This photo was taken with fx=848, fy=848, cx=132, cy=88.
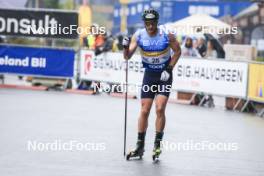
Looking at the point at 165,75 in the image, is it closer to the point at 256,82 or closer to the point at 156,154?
the point at 156,154

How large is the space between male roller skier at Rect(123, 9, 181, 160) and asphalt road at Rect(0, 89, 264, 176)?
48cm

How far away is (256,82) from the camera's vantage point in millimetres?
20141

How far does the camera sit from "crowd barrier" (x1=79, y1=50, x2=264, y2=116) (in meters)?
20.5

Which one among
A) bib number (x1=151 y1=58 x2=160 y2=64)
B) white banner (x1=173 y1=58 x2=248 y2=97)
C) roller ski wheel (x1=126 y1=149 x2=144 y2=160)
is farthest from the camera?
white banner (x1=173 y1=58 x2=248 y2=97)

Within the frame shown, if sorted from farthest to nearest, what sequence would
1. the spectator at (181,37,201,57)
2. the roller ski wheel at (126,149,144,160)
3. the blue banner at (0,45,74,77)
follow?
1. the blue banner at (0,45,74,77)
2. the spectator at (181,37,201,57)
3. the roller ski wheel at (126,149,144,160)

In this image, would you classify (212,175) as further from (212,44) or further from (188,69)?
(212,44)

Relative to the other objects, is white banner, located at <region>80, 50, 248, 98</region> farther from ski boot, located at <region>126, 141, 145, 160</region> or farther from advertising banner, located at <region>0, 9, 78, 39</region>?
ski boot, located at <region>126, 141, 145, 160</region>

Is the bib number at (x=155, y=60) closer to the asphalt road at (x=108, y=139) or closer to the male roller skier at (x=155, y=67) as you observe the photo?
the male roller skier at (x=155, y=67)

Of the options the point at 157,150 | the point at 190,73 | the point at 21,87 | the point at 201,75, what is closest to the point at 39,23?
the point at 21,87

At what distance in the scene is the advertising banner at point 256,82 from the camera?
19.8m

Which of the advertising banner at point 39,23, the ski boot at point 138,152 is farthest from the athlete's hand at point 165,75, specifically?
the advertising banner at point 39,23

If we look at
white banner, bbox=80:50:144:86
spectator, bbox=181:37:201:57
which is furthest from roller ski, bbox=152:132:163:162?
spectator, bbox=181:37:201:57

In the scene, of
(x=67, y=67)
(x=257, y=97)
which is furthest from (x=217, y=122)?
(x=67, y=67)

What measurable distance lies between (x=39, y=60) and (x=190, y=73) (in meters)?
4.87
